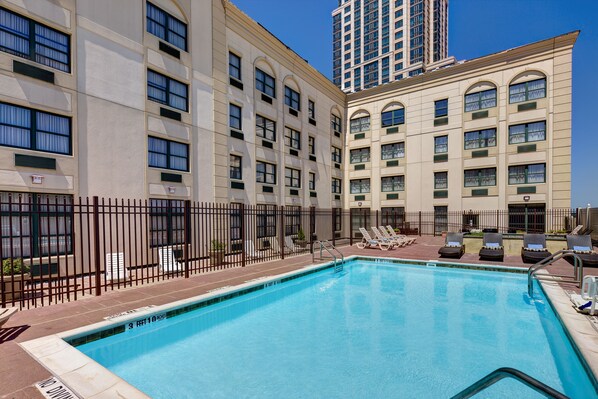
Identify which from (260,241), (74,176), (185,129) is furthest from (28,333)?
(260,241)

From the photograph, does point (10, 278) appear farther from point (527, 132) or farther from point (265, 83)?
point (527, 132)

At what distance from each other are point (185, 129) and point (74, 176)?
17.5 feet

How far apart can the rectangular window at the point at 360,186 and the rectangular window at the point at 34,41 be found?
78.9ft

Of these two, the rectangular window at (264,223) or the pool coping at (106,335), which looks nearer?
the pool coping at (106,335)

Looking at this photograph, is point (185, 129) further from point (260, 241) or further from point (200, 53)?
point (260, 241)

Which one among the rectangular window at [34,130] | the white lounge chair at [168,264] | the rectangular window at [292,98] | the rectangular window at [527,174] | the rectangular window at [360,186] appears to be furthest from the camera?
the rectangular window at [360,186]

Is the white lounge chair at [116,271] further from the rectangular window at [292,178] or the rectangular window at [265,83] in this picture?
the rectangular window at [265,83]

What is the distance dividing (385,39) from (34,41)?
72.9m

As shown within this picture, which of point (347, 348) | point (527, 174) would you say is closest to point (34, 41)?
point (347, 348)

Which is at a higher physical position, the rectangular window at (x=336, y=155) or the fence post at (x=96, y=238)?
the rectangular window at (x=336, y=155)

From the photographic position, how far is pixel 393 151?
28.0 metres

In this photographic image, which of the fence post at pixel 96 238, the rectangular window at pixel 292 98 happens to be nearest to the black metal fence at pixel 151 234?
the fence post at pixel 96 238

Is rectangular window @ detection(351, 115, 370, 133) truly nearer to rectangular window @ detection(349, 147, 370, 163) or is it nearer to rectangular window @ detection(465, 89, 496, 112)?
rectangular window @ detection(349, 147, 370, 163)

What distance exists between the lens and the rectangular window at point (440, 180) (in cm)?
2536
